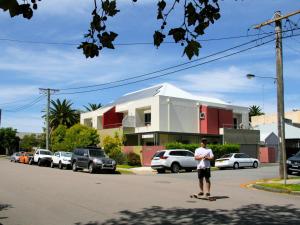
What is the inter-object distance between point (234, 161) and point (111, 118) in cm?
2042

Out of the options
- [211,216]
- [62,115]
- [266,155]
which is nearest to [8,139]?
[62,115]

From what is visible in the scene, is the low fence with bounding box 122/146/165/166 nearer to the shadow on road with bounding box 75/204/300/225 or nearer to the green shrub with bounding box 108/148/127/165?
the green shrub with bounding box 108/148/127/165

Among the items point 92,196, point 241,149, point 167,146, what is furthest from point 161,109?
point 92,196

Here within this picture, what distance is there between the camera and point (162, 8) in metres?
6.74

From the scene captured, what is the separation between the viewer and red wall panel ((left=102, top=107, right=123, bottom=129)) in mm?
53625

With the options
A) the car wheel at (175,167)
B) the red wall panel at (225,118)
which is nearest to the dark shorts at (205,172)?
the car wheel at (175,167)

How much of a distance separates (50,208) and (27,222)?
2090mm

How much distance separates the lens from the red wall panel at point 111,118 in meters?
53.6

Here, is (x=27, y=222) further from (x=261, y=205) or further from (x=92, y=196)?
(x=261, y=205)

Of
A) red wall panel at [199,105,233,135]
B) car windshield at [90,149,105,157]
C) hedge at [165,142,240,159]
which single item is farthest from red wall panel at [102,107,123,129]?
car windshield at [90,149,105,157]

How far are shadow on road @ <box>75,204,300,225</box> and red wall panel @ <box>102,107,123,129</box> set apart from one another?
4160 cm

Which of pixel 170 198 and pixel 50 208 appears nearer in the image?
pixel 50 208

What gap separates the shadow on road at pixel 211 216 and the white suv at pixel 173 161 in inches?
770

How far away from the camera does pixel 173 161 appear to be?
105ft
